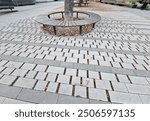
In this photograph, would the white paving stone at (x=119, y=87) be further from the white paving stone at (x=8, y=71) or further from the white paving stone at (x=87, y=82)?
the white paving stone at (x=8, y=71)

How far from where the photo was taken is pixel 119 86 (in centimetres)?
366

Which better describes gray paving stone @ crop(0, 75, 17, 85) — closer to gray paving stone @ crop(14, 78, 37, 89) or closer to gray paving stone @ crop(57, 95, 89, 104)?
gray paving stone @ crop(14, 78, 37, 89)

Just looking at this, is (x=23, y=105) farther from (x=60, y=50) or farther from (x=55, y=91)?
(x=60, y=50)

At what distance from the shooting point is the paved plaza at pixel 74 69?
3363mm

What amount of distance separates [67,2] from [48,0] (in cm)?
1690

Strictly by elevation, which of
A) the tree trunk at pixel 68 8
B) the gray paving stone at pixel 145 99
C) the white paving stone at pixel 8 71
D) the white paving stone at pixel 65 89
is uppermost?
the tree trunk at pixel 68 8

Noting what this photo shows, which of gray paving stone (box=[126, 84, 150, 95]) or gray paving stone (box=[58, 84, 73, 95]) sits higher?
gray paving stone (box=[58, 84, 73, 95])

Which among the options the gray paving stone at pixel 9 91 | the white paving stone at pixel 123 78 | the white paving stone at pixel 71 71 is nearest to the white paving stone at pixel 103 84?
the white paving stone at pixel 123 78

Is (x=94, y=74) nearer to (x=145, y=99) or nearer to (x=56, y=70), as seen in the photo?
(x=56, y=70)

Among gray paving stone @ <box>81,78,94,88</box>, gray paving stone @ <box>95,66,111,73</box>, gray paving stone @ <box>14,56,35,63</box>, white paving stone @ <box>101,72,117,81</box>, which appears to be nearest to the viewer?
gray paving stone @ <box>81,78,94,88</box>

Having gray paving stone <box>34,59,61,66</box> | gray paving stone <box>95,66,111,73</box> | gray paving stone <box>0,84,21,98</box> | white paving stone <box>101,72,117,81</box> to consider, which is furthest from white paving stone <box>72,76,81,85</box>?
gray paving stone <box>0,84,21,98</box>

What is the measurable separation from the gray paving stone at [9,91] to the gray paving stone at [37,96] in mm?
99

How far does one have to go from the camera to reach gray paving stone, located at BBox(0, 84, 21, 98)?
3385 mm

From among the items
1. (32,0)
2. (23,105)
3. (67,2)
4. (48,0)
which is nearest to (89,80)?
(23,105)
